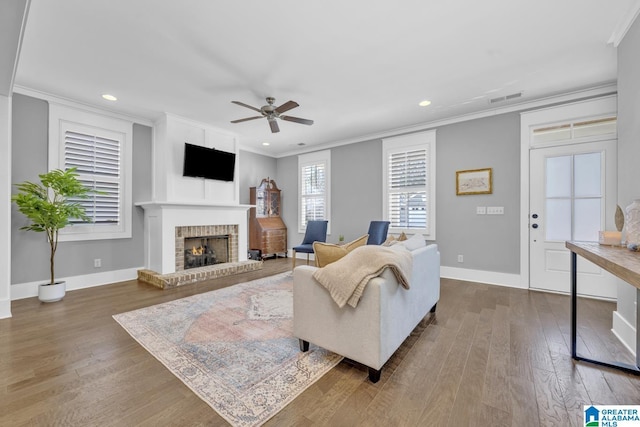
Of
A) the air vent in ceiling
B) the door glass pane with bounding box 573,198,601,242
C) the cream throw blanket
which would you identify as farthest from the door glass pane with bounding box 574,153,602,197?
the cream throw blanket

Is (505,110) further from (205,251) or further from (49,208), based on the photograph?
(49,208)

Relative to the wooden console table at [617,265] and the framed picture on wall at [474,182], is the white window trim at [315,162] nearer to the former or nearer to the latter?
the framed picture on wall at [474,182]

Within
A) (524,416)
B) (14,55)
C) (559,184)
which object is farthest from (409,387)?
(14,55)

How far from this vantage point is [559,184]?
11.8 feet

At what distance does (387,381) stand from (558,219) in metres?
3.51

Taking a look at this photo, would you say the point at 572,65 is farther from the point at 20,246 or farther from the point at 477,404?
the point at 20,246

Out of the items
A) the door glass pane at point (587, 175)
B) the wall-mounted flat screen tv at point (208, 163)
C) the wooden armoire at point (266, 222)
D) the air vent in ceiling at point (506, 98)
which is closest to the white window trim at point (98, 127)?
the wall-mounted flat screen tv at point (208, 163)

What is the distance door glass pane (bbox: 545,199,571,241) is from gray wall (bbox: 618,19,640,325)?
137 centimetres

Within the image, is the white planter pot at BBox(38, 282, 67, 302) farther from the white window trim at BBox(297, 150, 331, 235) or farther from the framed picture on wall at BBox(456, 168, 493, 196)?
the framed picture on wall at BBox(456, 168, 493, 196)

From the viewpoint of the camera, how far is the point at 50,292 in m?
3.20

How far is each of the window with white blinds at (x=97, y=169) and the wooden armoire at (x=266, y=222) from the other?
8.48 feet

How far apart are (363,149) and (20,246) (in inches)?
214

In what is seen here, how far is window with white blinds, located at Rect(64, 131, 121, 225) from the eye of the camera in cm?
384

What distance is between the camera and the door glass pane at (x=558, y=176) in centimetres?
355
